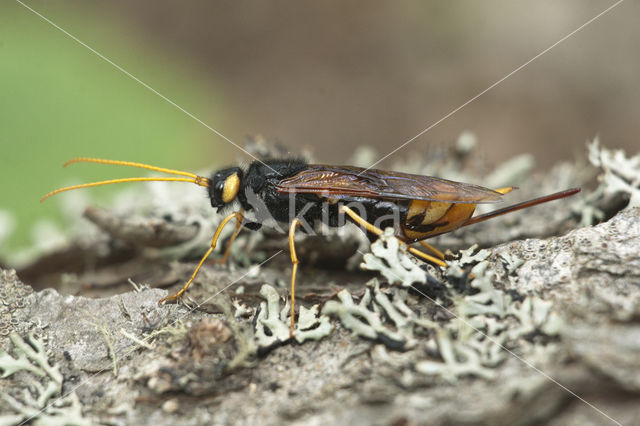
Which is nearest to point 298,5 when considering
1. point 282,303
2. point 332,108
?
point 332,108

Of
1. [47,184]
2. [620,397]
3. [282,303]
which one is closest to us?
[620,397]

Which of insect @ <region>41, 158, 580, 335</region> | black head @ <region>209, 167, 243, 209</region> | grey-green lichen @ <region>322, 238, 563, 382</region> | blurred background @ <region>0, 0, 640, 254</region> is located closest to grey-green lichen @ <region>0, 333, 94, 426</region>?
insect @ <region>41, 158, 580, 335</region>

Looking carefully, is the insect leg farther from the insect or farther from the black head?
the black head

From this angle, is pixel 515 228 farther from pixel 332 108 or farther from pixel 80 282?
pixel 332 108

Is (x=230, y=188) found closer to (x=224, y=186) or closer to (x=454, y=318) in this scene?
(x=224, y=186)

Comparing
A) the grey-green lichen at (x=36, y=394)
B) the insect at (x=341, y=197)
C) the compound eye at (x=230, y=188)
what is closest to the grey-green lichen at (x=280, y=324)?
the insect at (x=341, y=197)
